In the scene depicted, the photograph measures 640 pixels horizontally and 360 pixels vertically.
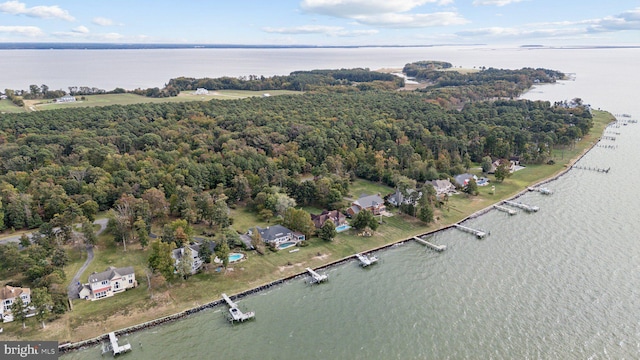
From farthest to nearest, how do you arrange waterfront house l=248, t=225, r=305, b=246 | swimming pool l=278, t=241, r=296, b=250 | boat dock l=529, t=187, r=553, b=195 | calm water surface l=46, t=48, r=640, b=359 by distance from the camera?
boat dock l=529, t=187, r=553, b=195 < waterfront house l=248, t=225, r=305, b=246 < swimming pool l=278, t=241, r=296, b=250 < calm water surface l=46, t=48, r=640, b=359

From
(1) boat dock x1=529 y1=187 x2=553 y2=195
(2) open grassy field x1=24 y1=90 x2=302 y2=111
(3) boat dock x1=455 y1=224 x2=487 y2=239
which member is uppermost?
(2) open grassy field x1=24 y1=90 x2=302 y2=111

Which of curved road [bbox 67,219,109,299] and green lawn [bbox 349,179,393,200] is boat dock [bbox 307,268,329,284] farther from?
curved road [bbox 67,219,109,299]

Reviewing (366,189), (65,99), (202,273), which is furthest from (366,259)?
(65,99)

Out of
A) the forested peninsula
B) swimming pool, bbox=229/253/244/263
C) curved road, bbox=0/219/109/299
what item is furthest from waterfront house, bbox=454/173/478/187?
curved road, bbox=0/219/109/299

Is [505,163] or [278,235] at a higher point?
[505,163]

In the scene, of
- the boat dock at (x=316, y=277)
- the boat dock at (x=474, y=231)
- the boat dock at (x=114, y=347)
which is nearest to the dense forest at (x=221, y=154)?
the boat dock at (x=114, y=347)

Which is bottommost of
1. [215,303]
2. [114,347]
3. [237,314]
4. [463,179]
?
[114,347]

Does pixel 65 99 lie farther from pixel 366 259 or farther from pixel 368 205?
pixel 366 259

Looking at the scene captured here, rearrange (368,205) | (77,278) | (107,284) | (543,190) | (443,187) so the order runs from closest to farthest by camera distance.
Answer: (107,284), (77,278), (368,205), (443,187), (543,190)
